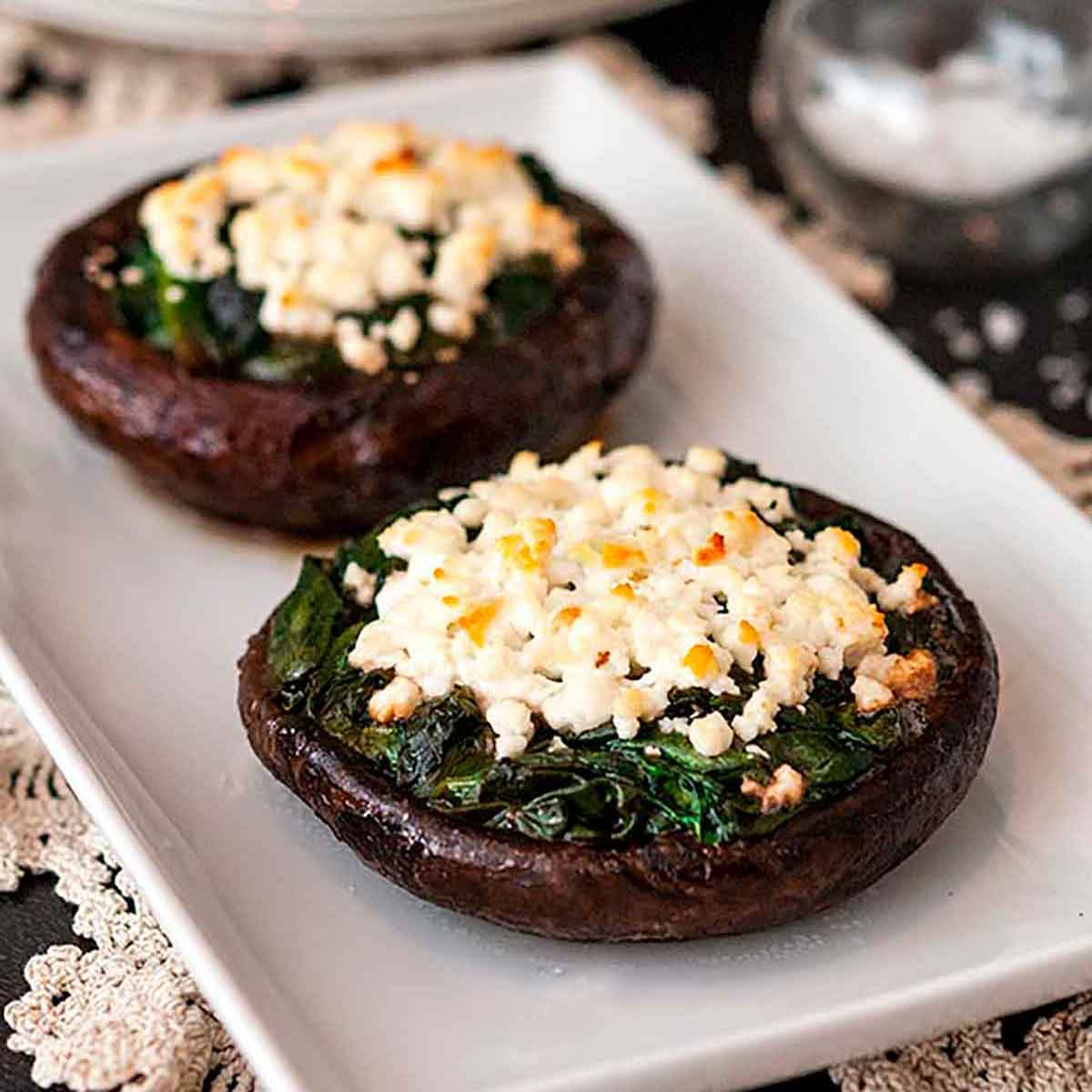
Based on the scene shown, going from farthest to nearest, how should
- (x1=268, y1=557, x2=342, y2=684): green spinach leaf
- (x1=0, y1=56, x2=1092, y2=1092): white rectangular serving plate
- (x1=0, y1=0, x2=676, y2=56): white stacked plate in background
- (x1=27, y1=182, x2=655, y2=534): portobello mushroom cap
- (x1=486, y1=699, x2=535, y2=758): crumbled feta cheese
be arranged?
1. (x1=0, y1=0, x2=676, y2=56): white stacked plate in background
2. (x1=27, y1=182, x2=655, y2=534): portobello mushroom cap
3. (x1=268, y1=557, x2=342, y2=684): green spinach leaf
4. (x1=486, y1=699, x2=535, y2=758): crumbled feta cheese
5. (x1=0, y1=56, x2=1092, y2=1092): white rectangular serving plate

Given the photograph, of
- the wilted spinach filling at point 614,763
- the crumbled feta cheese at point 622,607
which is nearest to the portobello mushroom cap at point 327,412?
the crumbled feta cheese at point 622,607

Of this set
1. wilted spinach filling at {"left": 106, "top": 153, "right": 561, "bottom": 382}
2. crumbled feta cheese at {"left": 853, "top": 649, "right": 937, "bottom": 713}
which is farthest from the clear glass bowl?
crumbled feta cheese at {"left": 853, "top": 649, "right": 937, "bottom": 713}

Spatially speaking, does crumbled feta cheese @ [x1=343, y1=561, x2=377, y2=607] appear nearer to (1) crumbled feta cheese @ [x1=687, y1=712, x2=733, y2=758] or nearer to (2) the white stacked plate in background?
(1) crumbled feta cheese @ [x1=687, y1=712, x2=733, y2=758]

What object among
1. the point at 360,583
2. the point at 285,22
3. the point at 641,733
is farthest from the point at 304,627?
the point at 285,22

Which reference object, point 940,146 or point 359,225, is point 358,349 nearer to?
point 359,225

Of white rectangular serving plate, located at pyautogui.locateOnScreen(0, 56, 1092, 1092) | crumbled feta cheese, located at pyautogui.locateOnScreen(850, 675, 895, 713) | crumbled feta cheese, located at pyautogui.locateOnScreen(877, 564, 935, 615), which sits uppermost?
crumbled feta cheese, located at pyautogui.locateOnScreen(850, 675, 895, 713)

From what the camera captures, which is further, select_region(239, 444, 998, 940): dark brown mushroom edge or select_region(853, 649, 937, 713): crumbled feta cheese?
select_region(853, 649, 937, 713): crumbled feta cheese
